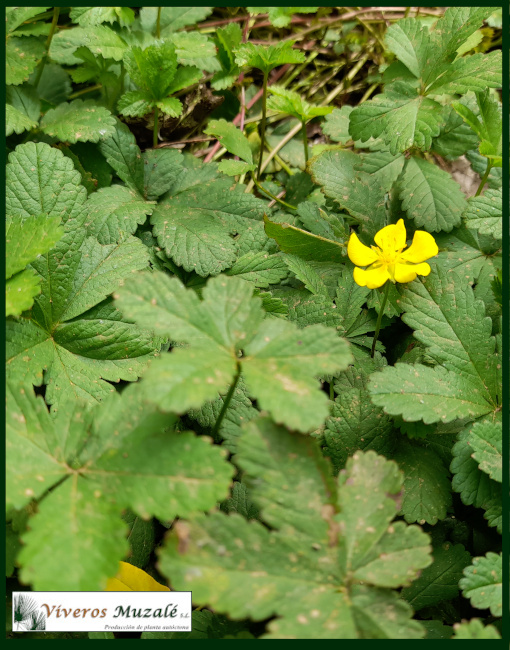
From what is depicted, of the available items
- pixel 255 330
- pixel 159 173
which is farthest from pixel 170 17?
pixel 255 330

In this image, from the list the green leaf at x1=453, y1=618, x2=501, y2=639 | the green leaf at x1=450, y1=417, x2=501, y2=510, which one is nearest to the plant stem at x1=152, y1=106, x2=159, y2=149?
the green leaf at x1=450, y1=417, x2=501, y2=510

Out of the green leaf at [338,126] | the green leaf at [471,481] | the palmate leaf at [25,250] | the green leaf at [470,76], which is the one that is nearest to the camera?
the palmate leaf at [25,250]

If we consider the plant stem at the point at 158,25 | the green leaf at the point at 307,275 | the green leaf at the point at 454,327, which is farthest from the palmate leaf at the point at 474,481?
the plant stem at the point at 158,25

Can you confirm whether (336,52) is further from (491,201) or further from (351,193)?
(491,201)

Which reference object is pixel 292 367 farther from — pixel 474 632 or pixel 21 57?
pixel 21 57

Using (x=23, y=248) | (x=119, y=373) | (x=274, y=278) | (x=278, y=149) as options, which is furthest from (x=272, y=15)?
(x=119, y=373)

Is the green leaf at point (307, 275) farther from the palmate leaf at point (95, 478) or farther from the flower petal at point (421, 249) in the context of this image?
the palmate leaf at point (95, 478)
